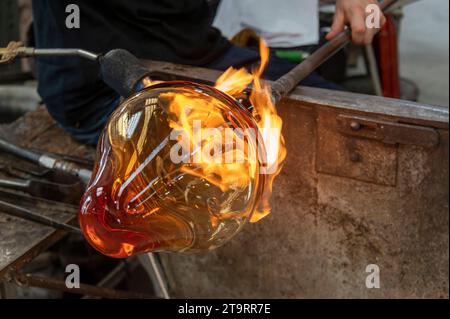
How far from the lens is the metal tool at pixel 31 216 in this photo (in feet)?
5.32

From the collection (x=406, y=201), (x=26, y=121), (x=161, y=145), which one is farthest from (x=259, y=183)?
(x=26, y=121)

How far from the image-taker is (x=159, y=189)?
122 centimetres

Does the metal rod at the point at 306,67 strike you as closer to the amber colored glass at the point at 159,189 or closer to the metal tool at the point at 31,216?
the amber colored glass at the point at 159,189

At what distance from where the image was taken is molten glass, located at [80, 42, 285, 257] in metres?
1.20

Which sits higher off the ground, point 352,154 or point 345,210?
point 352,154

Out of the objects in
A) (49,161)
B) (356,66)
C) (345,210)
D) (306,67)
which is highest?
(306,67)

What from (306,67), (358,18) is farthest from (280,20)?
(306,67)

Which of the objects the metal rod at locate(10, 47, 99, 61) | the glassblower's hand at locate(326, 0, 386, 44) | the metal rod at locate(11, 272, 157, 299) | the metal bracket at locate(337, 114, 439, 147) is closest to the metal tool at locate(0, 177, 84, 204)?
the metal rod at locate(11, 272, 157, 299)

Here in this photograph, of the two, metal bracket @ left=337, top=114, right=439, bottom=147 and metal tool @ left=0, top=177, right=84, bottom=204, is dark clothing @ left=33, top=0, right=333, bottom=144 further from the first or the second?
metal bracket @ left=337, top=114, right=439, bottom=147

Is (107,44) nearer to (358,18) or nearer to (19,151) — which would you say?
(19,151)

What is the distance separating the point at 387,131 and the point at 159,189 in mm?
644

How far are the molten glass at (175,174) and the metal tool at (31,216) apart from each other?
1.35 feet

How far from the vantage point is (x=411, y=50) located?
5.70m
